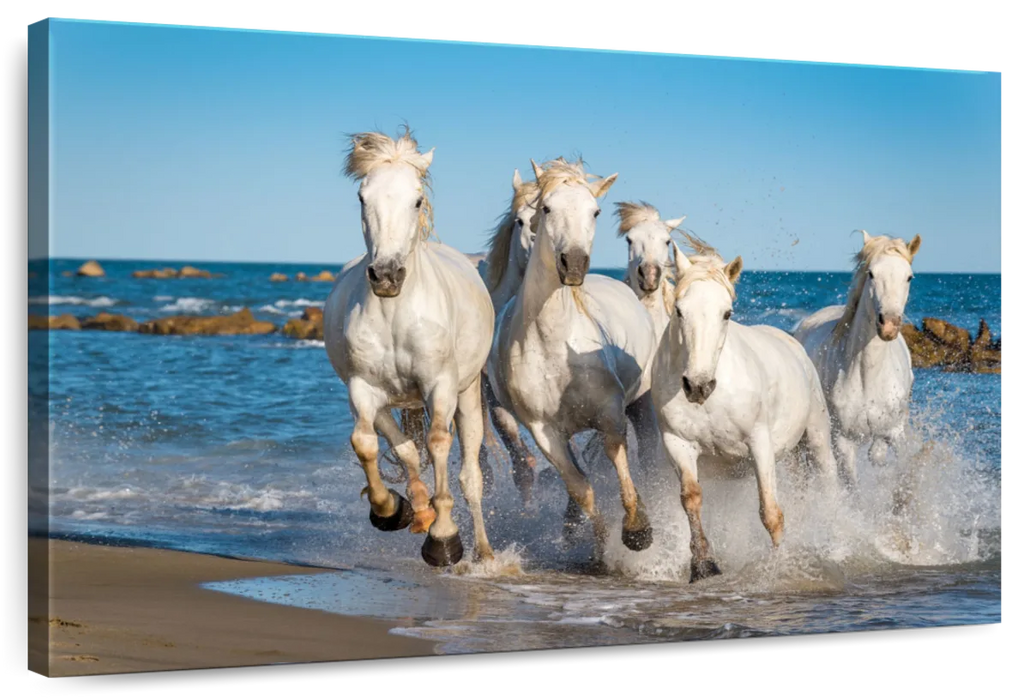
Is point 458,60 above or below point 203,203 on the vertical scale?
above

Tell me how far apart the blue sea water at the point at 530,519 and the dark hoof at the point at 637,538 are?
149 mm

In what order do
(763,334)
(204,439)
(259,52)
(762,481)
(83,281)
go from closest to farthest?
1. (83,281)
2. (259,52)
3. (762,481)
4. (763,334)
5. (204,439)

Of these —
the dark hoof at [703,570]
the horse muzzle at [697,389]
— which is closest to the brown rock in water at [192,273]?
the horse muzzle at [697,389]

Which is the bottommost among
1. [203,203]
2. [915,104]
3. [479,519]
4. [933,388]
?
[479,519]

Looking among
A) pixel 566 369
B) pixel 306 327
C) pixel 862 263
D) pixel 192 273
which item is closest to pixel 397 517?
pixel 566 369

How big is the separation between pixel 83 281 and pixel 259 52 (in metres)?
1.19

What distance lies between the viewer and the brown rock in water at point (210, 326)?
7837mm

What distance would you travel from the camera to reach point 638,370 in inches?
301

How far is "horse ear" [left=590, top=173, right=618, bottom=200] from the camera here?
6.96 meters

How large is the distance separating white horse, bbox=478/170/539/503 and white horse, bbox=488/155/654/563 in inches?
8.5

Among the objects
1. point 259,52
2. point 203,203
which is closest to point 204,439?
point 203,203

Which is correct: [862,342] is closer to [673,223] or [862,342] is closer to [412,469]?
[673,223]

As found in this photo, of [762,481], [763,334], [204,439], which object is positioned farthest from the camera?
[204,439]

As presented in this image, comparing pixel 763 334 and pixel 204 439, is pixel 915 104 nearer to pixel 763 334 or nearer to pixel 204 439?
pixel 763 334
